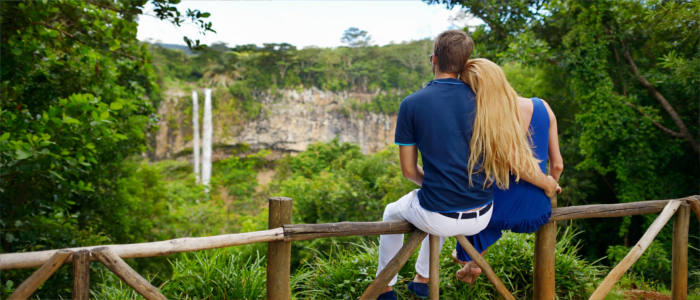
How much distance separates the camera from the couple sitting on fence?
189cm

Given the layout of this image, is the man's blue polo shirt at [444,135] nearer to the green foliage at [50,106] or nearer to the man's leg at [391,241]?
the man's leg at [391,241]

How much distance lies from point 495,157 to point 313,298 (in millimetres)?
1614

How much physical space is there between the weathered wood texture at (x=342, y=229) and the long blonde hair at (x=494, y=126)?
496 millimetres

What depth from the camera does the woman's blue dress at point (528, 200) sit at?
209 cm

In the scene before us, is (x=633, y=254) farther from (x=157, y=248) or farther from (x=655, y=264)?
(x=655, y=264)

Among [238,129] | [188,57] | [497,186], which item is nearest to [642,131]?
[497,186]

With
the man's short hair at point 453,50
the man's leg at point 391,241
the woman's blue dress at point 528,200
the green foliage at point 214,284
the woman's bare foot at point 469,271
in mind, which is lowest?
the green foliage at point 214,284

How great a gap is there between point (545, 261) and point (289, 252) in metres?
1.53

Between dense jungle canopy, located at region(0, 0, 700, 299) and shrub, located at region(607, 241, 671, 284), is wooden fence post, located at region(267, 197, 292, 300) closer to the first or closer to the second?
dense jungle canopy, located at region(0, 0, 700, 299)

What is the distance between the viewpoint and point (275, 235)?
207 centimetres

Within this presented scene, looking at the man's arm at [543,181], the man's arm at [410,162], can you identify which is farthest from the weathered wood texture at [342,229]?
the man's arm at [543,181]

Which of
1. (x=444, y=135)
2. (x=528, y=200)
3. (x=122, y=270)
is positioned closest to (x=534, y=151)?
(x=528, y=200)

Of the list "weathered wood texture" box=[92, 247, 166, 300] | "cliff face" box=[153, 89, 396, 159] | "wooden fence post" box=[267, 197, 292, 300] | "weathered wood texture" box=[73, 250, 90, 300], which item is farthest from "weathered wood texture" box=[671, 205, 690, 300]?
"cliff face" box=[153, 89, 396, 159]

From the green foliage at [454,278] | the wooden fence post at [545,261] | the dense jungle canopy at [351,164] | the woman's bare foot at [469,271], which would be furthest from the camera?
the dense jungle canopy at [351,164]
